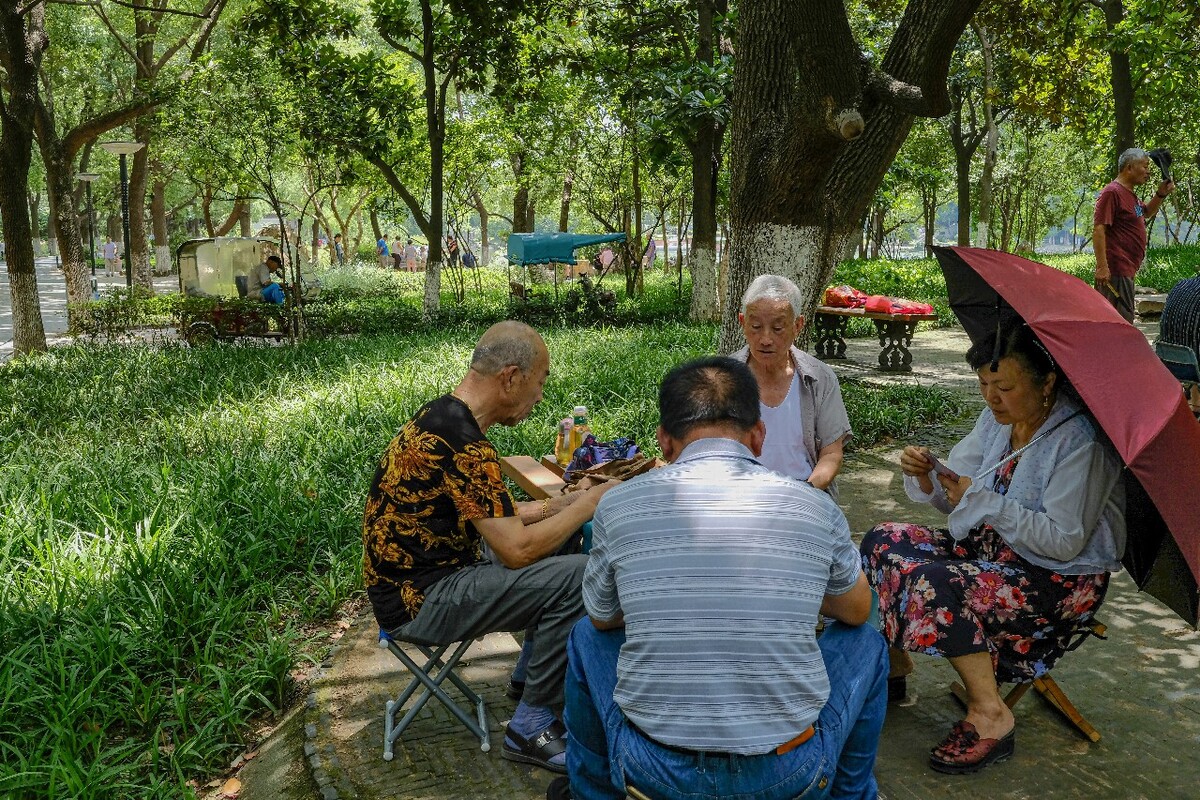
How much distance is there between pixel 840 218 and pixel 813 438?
7.73 ft

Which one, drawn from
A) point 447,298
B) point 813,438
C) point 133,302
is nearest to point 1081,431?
point 813,438

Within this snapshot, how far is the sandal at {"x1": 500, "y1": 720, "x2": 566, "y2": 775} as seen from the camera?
10.9ft

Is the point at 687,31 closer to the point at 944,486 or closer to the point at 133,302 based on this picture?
the point at 133,302

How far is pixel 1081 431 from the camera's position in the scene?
3121mm

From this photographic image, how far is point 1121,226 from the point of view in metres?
8.32

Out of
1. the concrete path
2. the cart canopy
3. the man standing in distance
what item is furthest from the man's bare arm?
the cart canopy

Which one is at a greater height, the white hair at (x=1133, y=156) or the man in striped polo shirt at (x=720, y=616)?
the white hair at (x=1133, y=156)

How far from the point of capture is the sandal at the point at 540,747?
3.31 m

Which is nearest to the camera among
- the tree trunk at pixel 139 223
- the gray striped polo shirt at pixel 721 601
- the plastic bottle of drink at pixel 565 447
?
the gray striped polo shirt at pixel 721 601

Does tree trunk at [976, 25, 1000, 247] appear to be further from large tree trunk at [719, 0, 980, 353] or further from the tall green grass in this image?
large tree trunk at [719, 0, 980, 353]

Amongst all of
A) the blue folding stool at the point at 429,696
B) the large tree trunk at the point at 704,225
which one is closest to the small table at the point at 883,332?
Answer: the large tree trunk at the point at 704,225

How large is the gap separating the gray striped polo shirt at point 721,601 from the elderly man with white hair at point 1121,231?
7.10 metres

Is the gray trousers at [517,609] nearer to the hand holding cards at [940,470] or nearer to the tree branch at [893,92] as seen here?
the hand holding cards at [940,470]

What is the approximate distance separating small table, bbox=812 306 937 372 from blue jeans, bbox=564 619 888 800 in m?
8.81
